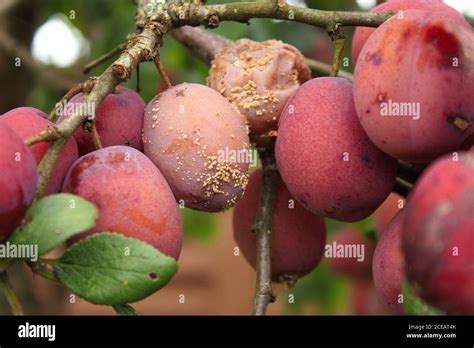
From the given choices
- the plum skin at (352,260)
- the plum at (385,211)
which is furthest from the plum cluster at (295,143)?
the plum skin at (352,260)

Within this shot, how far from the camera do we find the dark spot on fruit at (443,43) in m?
0.73

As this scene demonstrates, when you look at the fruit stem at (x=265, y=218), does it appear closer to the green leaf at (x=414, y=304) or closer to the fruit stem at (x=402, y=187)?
the fruit stem at (x=402, y=187)

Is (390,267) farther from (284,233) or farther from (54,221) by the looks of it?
(54,221)

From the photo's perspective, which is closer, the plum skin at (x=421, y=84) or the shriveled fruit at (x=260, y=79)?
the plum skin at (x=421, y=84)

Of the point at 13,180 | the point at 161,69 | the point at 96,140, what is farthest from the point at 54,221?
the point at 161,69

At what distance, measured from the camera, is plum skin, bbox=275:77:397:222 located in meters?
0.82

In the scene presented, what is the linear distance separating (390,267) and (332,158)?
130 millimetres

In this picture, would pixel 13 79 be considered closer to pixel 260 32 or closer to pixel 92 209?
pixel 260 32

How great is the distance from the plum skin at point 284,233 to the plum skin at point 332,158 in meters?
0.15

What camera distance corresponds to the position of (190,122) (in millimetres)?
814

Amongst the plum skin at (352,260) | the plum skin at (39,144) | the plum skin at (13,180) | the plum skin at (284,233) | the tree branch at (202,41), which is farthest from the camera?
the plum skin at (352,260)

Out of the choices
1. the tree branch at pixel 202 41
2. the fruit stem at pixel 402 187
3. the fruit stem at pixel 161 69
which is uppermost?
the tree branch at pixel 202 41
